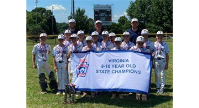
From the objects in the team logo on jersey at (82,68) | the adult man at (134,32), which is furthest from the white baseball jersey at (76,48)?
the adult man at (134,32)

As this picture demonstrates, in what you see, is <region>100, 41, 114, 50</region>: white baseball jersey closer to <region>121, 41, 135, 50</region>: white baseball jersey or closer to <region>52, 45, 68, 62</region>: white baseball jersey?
<region>121, 41, 135, 50</region>: white baseball jersey

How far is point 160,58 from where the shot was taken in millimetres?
8820

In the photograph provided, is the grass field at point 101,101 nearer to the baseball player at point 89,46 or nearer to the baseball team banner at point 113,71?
the baseball team banner at point 113,71

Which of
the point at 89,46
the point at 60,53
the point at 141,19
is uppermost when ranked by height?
the point at 141,19

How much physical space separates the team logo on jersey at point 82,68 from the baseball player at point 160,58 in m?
2.53

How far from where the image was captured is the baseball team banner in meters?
7.54

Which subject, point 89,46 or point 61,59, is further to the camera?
point 61,59

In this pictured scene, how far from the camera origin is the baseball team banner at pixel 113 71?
7539mm

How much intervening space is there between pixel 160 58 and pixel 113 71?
2.01m

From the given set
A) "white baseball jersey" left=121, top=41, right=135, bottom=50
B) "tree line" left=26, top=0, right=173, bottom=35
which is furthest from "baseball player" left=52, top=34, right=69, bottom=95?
"tree line" left=26, top=0, right=173, bottom=35

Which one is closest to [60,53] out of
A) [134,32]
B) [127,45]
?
[127,45]

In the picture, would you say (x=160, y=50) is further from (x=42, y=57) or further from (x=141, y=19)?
(x=141, y=19)
